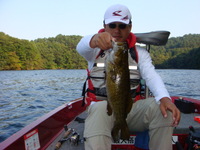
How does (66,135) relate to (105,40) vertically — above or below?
below

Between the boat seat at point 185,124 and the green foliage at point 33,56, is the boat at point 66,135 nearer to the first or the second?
the boat seat at point 185,124

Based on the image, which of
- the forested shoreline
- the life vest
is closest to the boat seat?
the life vest

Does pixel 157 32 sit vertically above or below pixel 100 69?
above

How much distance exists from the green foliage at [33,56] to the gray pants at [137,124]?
64745mm

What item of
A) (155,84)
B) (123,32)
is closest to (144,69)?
(155,84)

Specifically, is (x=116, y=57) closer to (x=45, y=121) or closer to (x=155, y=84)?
(x=155, y=84)

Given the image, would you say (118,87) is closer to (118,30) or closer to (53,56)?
(118,30)

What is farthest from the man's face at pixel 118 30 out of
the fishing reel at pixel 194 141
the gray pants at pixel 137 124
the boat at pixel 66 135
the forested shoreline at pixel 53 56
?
the forested shoreline at pixel 53 56

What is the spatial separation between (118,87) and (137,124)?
2.47 ft

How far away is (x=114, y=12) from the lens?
2.83 m

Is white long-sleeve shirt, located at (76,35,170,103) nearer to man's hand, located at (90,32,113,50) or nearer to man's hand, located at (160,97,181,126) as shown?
man's hand, located at (160,97,181,126)

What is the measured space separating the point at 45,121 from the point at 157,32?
2684 mm

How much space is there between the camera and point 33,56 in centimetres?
6956

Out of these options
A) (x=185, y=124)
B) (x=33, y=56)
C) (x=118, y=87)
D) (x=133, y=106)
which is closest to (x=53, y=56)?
(x=33, y=56)
